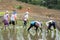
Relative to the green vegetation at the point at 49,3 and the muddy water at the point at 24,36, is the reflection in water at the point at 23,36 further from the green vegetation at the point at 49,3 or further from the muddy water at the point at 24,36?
the green vegetation at the point at 49,3

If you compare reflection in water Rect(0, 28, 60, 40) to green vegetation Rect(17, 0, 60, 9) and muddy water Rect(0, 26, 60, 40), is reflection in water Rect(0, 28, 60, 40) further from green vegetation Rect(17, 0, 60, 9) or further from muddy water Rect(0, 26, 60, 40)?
green vegetation Rect(17, 0, 60, 9)

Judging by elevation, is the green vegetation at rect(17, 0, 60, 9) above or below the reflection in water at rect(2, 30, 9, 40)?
below

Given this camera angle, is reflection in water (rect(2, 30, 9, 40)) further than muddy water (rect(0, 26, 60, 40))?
No

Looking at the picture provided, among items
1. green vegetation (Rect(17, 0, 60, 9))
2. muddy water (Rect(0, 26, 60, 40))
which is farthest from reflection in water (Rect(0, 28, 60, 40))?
green vegetation (Rect(17, 0, 60, 9))

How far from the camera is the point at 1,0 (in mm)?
35438

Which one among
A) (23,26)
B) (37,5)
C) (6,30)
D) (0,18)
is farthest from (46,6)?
(6,30)

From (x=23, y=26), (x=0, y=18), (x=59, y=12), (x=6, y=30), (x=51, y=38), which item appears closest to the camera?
(x=51, y=38)

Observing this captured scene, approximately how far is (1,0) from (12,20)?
49.4 feet

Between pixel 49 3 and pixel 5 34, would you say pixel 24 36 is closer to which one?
pixel 5 34

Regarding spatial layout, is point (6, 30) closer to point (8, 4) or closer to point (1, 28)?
point (1, 28)

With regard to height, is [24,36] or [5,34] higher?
[24,36]

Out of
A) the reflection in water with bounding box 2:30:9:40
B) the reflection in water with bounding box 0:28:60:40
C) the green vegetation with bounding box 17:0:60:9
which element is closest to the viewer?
the reflection in water with bounding box 2:30:9:40

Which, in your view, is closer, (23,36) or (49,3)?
(23,36)

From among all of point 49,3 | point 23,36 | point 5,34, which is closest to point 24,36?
point 23,36
